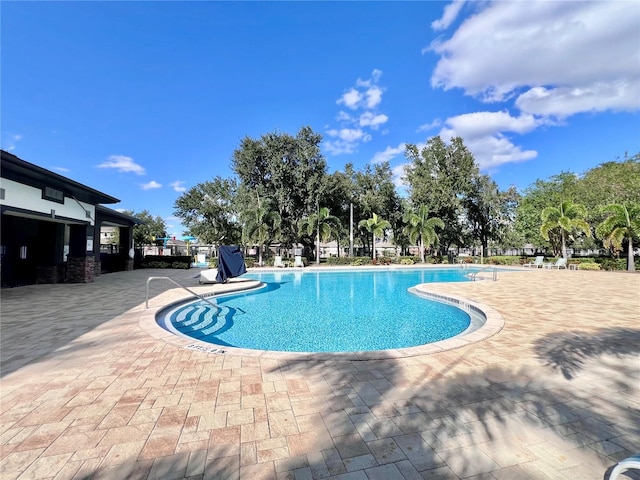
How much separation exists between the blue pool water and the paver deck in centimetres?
174

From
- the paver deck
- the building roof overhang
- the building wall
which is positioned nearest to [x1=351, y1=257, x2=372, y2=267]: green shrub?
the building roof overhang

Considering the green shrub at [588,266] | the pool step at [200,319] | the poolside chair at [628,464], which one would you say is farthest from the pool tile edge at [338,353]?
the green shrub at [588,266]

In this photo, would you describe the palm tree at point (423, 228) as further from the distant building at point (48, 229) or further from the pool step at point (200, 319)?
the distant building at point (48, 229)

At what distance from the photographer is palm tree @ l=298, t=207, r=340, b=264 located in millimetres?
23109

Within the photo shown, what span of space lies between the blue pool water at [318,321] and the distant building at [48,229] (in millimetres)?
6011

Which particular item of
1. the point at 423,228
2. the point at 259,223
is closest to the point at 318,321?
the point at 259,223

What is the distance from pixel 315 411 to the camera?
266cm

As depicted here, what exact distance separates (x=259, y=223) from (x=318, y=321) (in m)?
15.4

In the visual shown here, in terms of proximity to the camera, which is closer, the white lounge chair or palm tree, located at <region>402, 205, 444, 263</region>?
the white lounge chair

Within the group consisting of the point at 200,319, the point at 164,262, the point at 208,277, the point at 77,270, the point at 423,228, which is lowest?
the point at 200,319

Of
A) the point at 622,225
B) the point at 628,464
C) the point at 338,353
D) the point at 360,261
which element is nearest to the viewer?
the point at 628,464

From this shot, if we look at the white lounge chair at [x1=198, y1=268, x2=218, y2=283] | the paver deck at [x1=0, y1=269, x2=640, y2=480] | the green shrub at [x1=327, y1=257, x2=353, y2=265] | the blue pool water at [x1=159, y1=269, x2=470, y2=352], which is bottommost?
the blue pool water at [x1=159, y1=269, x2=470, y2=352]

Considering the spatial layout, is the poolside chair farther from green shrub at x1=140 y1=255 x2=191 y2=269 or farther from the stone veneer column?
green shrub at x1=140 y1=255 x2=191 y2=269

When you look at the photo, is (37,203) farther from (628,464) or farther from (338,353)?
(628,464)
